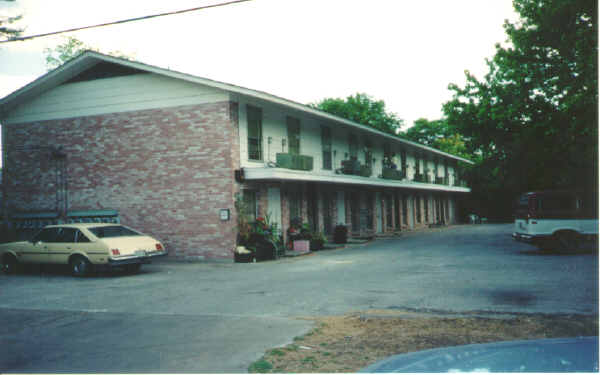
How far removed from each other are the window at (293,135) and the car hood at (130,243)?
7.88 metres

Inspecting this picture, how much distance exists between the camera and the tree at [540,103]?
607 inches

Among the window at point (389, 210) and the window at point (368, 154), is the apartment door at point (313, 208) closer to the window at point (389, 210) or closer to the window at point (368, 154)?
the window at point (368, 154)

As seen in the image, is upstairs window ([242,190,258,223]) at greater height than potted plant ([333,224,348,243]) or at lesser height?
greater

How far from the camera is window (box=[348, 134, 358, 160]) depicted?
86.5 ft

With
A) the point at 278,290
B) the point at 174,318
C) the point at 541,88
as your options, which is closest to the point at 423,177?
the point at 541,88

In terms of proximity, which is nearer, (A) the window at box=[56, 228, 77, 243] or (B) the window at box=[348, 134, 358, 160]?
(A) the window at box=[56, 228, 77, 243]

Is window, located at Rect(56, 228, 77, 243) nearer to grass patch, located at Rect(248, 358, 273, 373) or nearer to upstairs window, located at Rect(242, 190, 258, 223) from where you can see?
upstairs window, located at Rect(242, 190, 258, 223)

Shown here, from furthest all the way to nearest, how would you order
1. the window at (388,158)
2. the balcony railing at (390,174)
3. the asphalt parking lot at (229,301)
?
the window at (388,158), the balcony railing at (390,174), the asphalt parking lot at (229,301)

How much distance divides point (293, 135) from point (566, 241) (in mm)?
10296

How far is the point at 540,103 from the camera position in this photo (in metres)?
18.5

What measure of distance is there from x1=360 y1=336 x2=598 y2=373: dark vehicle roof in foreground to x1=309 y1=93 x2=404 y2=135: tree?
161 ft

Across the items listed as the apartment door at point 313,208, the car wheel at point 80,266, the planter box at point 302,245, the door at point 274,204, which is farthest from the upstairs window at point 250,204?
the car wheel at point 80,266

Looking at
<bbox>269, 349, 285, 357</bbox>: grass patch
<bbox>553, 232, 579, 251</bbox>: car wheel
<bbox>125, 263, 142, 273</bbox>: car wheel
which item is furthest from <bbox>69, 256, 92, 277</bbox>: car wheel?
<bbox>553, 232, 579, 251</bbox>: car wheel

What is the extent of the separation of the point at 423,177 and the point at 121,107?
22841mm
